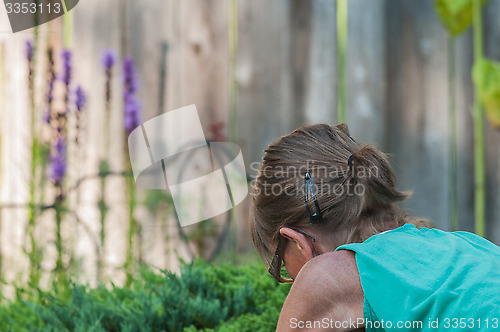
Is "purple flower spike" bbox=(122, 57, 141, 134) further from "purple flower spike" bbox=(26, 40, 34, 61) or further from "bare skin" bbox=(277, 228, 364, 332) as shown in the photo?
"bare skin" bbox=(277, 228, 364, 332)

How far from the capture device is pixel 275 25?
3.57 metres

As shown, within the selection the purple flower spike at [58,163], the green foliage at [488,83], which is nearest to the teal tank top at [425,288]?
the purple flower spike at [58,163]

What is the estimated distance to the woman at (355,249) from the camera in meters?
1.19

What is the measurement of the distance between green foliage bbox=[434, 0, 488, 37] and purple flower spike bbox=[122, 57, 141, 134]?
67.0 inches

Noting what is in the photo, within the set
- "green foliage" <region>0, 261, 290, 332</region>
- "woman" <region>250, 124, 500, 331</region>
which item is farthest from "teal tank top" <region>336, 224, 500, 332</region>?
"green foliage" <region>0, 261, 290, 332</region>

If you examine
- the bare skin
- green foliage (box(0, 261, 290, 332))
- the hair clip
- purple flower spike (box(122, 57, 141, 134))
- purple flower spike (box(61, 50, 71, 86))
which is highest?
purple flower spike (box(61, 50, 71, 86))

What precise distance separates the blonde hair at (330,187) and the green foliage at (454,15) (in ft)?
6.73

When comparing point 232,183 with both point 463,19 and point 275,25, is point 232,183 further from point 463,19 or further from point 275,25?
point 463,19

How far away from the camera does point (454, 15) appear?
328 cm

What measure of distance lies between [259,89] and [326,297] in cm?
247

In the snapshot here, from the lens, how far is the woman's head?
142 centimetres

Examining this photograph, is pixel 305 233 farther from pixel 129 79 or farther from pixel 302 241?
pixel 129 79

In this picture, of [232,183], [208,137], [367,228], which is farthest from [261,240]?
[208,137]

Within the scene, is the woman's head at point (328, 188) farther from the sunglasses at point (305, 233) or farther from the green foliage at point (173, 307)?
the green foliage at point (173, 307)
